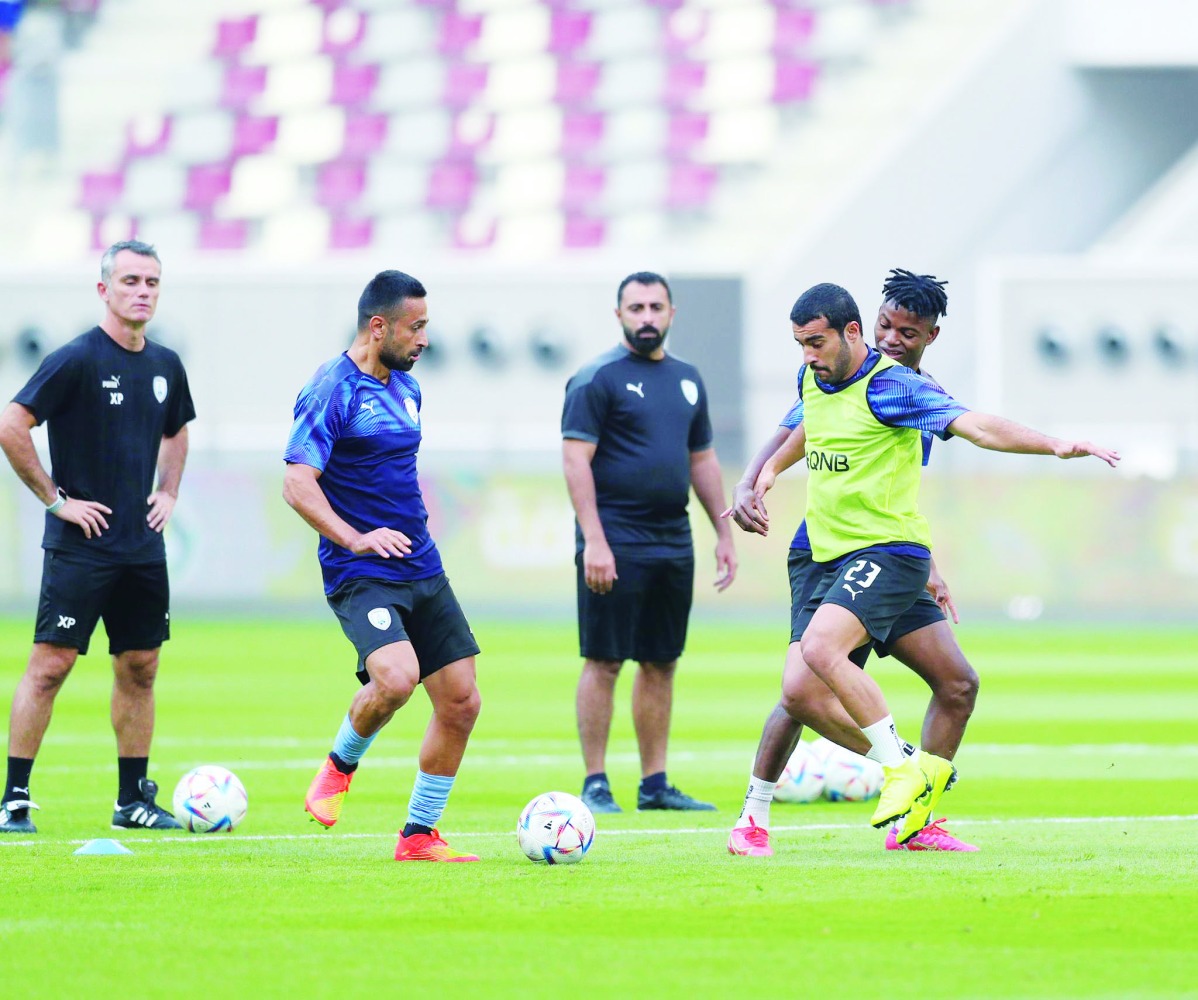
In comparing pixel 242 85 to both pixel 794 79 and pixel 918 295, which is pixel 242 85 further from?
pixel 918 295

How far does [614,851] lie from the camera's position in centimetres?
746

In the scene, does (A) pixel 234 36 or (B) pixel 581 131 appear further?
(A) pixel 234 36

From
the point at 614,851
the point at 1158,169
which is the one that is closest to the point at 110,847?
the point at 614,851

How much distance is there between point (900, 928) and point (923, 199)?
2826 cm

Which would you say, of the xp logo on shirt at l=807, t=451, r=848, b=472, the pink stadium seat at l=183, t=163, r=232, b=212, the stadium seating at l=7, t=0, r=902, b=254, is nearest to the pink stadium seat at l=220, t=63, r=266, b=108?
the stadium seating at l=7, t=0, r=902, b=254

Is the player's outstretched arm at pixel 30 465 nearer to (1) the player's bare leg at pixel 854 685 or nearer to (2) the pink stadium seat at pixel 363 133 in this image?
(1) the player's bare leg at pixel 854 685

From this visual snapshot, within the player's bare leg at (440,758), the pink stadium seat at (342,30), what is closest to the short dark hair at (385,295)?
the player's bare leg at (440,758)

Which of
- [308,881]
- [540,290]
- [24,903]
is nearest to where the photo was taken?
[24,903]

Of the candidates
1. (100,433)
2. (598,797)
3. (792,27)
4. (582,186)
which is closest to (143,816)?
(100,433)

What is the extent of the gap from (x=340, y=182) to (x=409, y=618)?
2869 cm

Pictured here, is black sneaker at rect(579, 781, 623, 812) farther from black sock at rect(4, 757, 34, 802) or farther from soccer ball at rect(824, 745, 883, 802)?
black sock at rect(4, 757, 34, 802)

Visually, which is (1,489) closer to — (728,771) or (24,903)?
(728,771)

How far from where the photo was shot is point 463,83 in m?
36.6

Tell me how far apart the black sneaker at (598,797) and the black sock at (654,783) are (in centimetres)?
15
